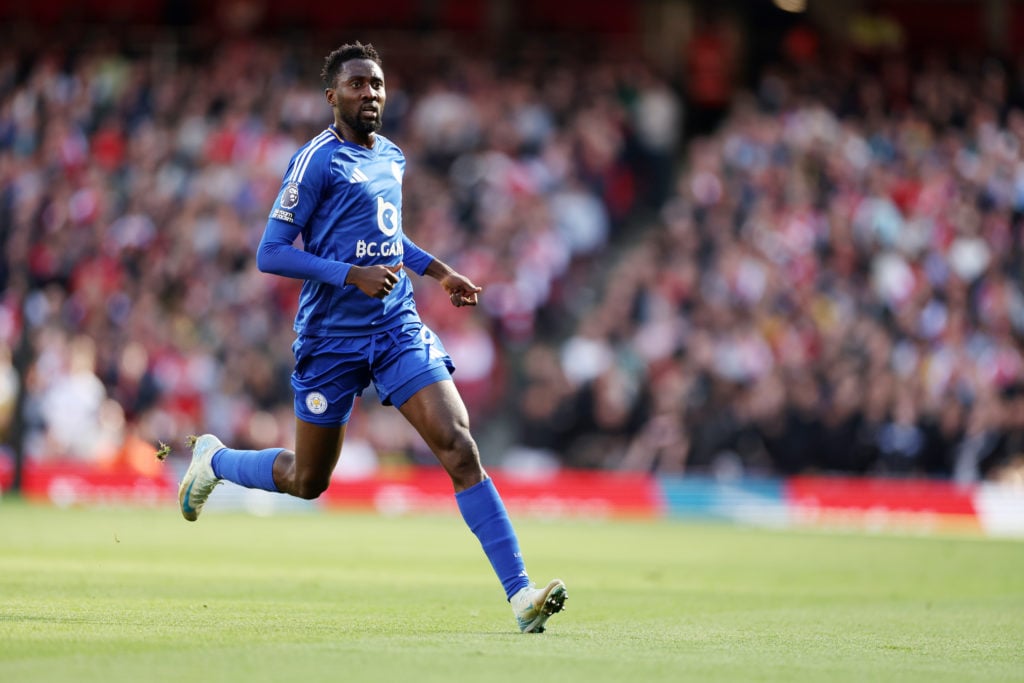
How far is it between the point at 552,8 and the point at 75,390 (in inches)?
522

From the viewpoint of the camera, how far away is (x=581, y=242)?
24672 millimetres

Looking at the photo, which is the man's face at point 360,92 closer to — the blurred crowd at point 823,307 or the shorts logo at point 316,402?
the shorts logo at point 316,402

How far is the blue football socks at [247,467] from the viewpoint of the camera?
8.81 metres

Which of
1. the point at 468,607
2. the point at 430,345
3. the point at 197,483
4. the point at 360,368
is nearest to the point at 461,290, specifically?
the point at 430,345

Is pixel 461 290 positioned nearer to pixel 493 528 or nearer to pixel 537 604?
pixel 493 528

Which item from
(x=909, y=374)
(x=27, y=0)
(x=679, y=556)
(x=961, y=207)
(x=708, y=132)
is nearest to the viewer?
(x=679, y=556)

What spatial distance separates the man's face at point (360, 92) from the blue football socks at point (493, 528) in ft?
6.18

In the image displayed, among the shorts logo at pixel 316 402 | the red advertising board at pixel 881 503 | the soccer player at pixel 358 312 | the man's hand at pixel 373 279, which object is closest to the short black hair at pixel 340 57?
the soccer player at pixel 358 312

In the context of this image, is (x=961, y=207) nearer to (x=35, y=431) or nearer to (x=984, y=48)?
(x=984, y=48)

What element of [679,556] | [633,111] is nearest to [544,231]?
[633,111]

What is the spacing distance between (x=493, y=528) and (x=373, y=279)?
134 centimetres

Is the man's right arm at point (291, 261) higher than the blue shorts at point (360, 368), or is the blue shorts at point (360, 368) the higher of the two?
the man's right arm at point (291, 261)

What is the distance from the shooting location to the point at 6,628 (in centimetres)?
739

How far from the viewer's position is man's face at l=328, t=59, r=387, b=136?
8.37 m
